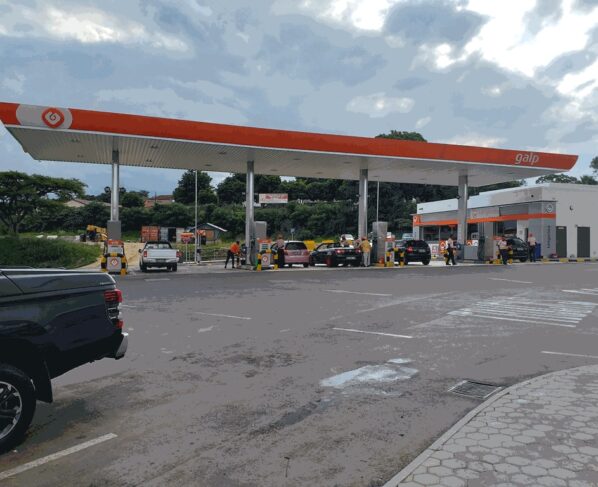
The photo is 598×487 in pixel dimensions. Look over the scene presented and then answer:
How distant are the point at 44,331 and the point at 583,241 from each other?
40.3m

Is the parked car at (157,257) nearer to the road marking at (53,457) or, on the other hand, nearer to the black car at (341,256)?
the black car at (341,256)

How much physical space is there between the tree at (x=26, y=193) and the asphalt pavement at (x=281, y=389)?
1120 inches

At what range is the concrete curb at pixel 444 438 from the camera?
3.22m

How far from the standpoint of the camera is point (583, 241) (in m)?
36.4

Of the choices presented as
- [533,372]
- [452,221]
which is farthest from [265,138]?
[452,221]

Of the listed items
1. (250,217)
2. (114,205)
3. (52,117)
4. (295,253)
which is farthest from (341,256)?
(52,117)

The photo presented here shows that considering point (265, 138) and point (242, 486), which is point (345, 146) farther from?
point (242, 486)

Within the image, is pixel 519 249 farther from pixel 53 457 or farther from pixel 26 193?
pixel 26 193

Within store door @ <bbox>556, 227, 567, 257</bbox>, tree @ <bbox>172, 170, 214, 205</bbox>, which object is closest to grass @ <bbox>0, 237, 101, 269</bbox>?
store door @ <bbox>556, 227, 567, 257</bbox>

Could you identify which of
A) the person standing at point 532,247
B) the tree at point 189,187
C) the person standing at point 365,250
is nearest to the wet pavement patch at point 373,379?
the person standing at point 365,250

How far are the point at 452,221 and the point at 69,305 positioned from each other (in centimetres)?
4470

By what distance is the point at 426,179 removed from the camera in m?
33.2

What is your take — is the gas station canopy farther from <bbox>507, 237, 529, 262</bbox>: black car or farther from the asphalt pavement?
the asphalt pavement

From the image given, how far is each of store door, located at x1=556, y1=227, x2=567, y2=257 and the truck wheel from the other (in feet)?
125
